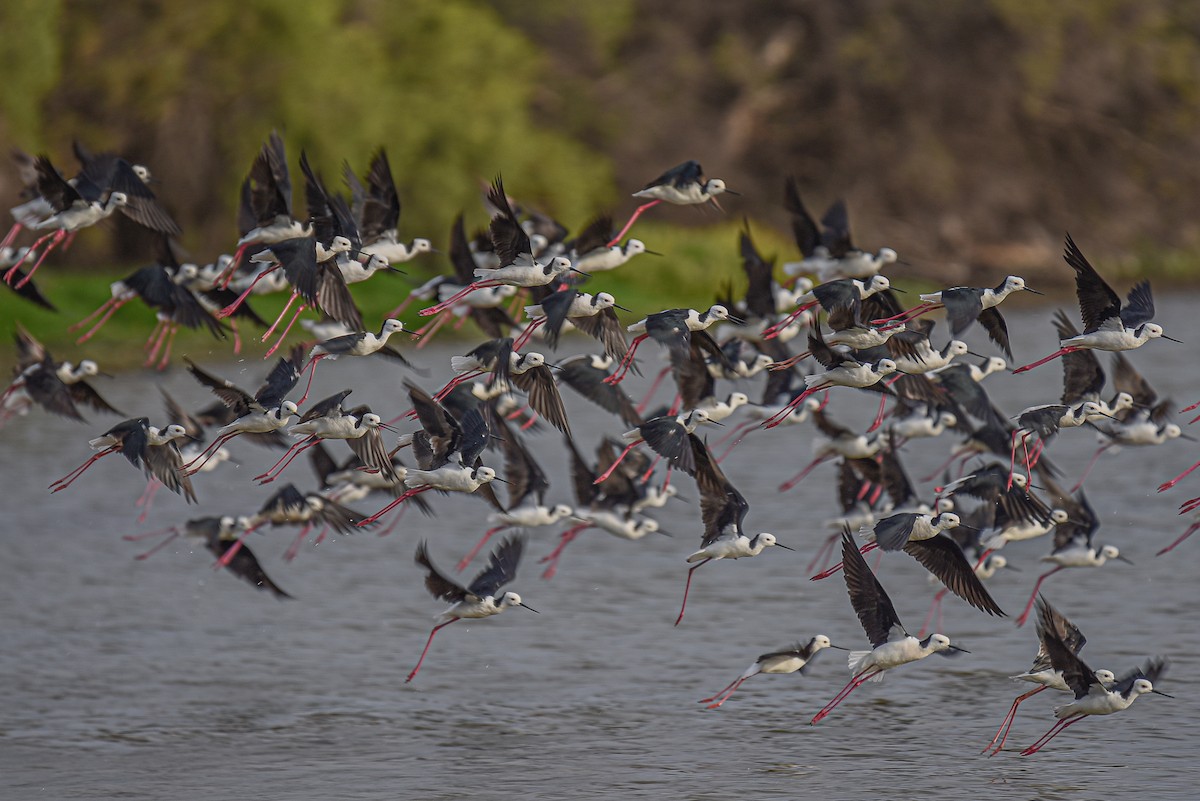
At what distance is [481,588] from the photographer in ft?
36.2

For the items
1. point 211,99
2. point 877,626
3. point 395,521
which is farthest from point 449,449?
point 211,99

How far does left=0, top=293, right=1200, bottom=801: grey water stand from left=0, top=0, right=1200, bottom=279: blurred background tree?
16.4 meters

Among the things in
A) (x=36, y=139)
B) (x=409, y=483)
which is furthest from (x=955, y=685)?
(x=36, y=139)

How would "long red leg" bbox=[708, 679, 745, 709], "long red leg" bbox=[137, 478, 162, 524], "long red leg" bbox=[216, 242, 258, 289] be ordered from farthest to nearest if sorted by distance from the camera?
"long red leg" bbox=[137, 478, 162, 524]
"long red leg" bbox=[708, 679, 745, 709]
"long red leg" bbox=[216, 242, 258, 289]

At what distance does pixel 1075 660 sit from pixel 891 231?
107 ft

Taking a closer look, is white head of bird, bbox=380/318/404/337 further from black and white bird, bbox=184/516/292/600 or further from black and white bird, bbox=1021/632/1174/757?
black and white bird, bbox=1021/632/1174/757

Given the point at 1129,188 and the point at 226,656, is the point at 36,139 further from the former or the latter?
the point at 1129,188

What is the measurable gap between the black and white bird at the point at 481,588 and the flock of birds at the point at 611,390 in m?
0.02

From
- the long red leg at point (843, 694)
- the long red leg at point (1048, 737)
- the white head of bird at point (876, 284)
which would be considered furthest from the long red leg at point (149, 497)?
the long red leg at point (1048, 737)

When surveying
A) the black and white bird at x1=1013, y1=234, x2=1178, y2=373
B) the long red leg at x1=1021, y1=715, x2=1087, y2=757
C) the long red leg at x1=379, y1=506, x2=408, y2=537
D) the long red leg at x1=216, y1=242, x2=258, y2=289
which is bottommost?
the long red leg at x1=379, y1=506, x2=408, y2=537

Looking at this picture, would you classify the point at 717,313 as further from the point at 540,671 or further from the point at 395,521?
the point at 395,521

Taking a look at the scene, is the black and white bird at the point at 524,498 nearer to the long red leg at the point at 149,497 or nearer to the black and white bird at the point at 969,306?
the black and white bird at the point at 969,306

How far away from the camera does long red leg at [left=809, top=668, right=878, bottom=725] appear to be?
10.4m

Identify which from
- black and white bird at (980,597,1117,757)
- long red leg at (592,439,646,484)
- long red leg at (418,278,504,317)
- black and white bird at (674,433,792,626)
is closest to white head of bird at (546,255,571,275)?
long red leg at (418,278,504,317)
